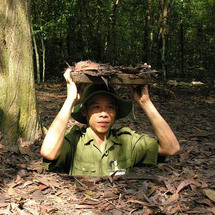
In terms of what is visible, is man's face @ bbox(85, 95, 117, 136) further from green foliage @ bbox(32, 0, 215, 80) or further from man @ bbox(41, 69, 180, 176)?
green foliage @ bbox(32, 0, 215, 80)

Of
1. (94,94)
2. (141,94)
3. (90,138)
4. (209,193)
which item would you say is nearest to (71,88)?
(94,94)

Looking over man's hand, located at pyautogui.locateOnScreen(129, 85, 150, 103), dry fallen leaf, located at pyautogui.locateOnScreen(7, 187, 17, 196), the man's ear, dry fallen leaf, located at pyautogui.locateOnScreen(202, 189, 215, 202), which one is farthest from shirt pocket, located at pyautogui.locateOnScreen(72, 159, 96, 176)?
dry fallen leaf, located at pyautogui.locateOnScreen(202, 189, 215, 202)

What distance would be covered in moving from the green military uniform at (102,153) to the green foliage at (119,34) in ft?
32.0

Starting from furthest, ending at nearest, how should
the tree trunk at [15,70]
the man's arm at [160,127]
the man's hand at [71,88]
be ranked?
the tree trunk at [15,70]
the man's arm at [160,127]
the man's hand at [71,88]

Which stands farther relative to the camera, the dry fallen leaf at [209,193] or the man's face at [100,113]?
the man's face at [100,113]

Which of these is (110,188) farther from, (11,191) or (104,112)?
(11,191)

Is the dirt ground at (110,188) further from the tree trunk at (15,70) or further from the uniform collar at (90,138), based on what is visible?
the uniform collar at (90,138)

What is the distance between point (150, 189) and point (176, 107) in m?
4.71

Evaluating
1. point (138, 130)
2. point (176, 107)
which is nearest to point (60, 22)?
point (176, 107)

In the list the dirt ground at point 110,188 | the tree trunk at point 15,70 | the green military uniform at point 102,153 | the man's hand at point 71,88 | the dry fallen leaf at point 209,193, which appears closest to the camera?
the dirt ground at point 110,188

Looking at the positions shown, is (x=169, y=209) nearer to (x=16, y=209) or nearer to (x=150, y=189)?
(x=150, y=189)

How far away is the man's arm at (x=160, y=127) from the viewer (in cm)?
279

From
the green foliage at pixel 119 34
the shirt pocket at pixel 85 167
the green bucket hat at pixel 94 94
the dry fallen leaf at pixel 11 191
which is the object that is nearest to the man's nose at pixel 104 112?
the green bucket hat at pixel 94 94

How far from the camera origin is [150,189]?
2.64 meters
